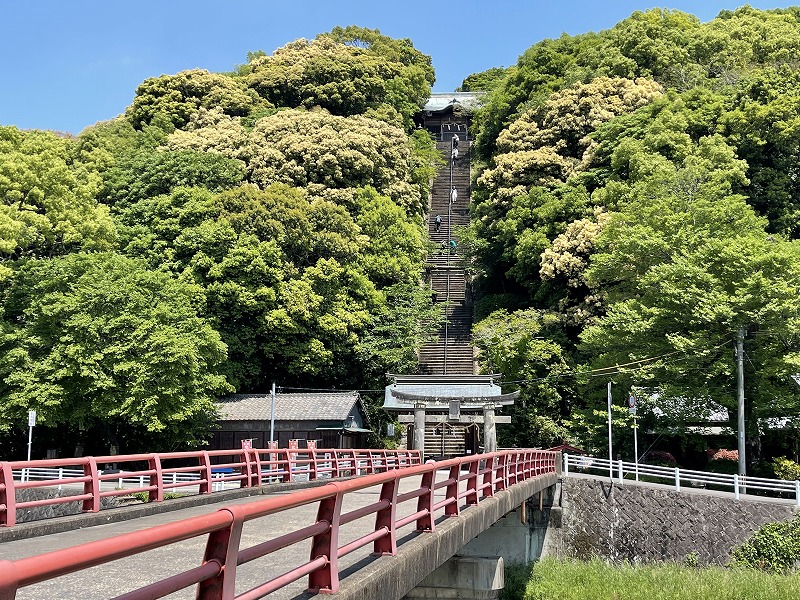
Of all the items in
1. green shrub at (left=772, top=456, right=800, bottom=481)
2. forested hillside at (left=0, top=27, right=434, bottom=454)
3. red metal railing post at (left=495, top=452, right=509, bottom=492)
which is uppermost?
forested hillside at (left=0, top=27, right=434, bottom=454)

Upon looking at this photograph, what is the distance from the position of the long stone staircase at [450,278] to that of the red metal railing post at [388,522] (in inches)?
1550

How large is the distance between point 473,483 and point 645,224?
25883mm

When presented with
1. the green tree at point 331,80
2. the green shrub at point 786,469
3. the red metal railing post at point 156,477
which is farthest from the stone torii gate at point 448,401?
the green tree at point 331,80

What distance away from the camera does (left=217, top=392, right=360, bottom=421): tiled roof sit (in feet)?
121

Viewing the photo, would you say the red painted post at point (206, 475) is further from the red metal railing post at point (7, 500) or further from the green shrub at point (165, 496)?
the red metal railing post at point (7, 500)

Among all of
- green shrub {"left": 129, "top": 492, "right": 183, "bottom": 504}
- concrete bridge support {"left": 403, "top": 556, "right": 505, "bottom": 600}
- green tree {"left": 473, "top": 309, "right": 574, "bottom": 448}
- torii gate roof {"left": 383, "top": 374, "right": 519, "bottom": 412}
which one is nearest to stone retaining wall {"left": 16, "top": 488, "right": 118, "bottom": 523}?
green shrub {"left": 129, "top": 492, "right": 183, "bottom": 504}

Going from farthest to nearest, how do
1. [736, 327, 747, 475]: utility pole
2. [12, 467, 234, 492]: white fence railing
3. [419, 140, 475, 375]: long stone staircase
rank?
[419, 140, 475, 375]: long stone staircase
[12, 467, 234, 492]: white fence railing
[736, 327, 747, 475]: utility pole

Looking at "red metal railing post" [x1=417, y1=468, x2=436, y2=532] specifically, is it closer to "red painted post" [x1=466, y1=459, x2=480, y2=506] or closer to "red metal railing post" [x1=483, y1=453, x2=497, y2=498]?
"red painted post" [x1=466, y1=459, x2=480, y2=506]

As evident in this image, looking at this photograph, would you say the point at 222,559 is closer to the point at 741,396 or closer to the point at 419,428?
the point at 419,428

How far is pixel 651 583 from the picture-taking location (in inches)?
A: 936

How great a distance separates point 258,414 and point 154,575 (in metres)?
31.4

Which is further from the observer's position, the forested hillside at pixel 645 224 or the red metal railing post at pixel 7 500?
the forested hillside at pixel 645 224

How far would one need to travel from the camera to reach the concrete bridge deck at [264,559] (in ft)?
19.6

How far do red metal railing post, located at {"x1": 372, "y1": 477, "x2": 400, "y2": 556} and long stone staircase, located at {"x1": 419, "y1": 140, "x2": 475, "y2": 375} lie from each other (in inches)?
1550
